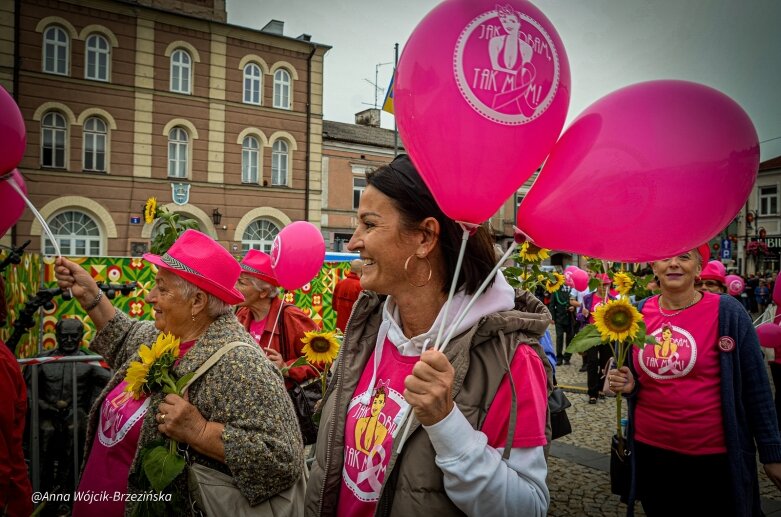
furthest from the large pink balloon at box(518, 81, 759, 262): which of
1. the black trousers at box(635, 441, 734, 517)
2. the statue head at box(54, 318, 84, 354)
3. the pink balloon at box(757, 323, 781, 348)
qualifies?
the statue head at box(54, 318, 84, 354)

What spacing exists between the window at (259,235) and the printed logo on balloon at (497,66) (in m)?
23.7

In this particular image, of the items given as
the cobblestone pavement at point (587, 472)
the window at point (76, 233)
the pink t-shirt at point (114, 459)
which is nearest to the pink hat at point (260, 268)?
the pink t-shirt at point (114, 459)

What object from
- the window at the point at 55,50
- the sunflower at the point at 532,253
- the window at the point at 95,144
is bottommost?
the sunflower at the point at 532,253

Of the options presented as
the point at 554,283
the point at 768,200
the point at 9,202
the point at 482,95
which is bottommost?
the point at 554,283

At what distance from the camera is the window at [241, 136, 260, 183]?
2453 centimetres

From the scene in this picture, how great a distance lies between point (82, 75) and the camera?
68.6 ft

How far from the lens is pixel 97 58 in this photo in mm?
21250

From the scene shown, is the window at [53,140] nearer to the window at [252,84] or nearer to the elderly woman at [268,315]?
the window at [252,84]

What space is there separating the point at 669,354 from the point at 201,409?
251 centimetres

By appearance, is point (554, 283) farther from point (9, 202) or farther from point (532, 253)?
point (9, 202)

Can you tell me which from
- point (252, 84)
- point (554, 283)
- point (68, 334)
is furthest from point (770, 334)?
point (252, 84)

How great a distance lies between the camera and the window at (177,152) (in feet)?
74.7

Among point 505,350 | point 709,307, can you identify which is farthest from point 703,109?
point 709,307

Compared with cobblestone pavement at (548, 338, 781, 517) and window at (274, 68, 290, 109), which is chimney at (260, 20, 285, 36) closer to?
window at (274, 68, 290, 109)
